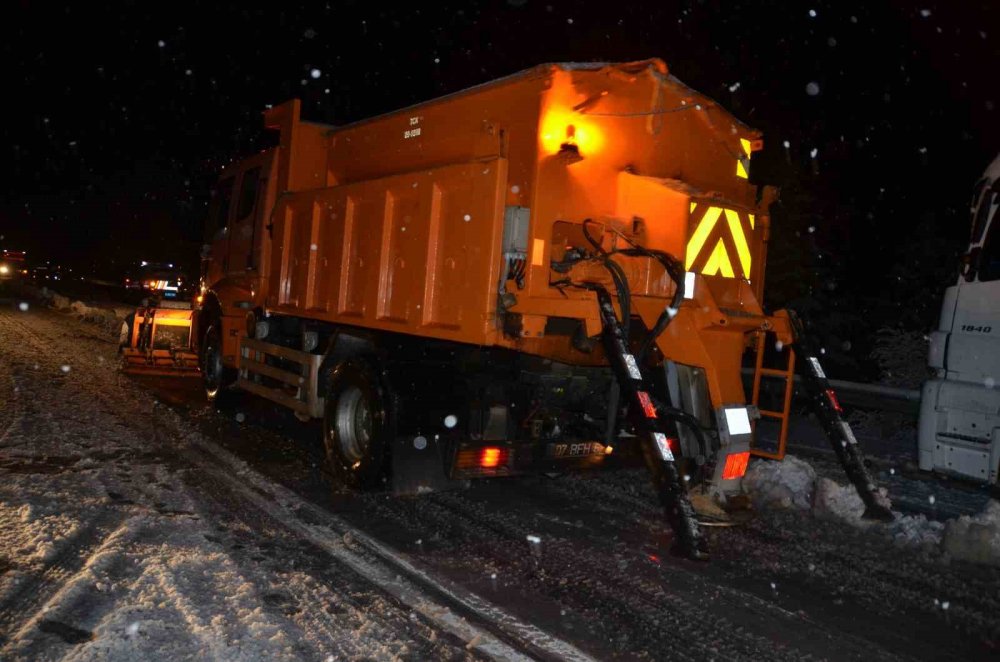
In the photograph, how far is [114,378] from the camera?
12.0 metres

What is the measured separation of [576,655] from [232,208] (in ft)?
26.1

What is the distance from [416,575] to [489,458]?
1.36 metres

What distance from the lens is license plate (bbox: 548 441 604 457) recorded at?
6.15m

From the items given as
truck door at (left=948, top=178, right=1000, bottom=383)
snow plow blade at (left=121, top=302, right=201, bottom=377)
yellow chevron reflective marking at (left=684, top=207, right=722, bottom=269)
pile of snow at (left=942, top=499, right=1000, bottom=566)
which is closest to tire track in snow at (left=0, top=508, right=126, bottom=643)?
yellow chevron reflective marking at (left=684, top=207, right=722, bottom=269)

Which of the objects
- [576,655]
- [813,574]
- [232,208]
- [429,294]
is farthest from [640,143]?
[232,208]

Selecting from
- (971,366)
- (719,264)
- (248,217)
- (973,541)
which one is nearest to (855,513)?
(973,541)

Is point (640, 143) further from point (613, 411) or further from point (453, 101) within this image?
point (613, 411)

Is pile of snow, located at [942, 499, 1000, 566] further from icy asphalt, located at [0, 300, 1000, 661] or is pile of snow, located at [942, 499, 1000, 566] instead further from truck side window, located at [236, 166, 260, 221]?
truck side window, located at [236, 166, 260, 221]

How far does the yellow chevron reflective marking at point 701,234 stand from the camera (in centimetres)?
581

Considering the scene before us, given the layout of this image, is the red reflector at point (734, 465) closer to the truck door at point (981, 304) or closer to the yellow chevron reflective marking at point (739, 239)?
the yellow chevron reflective marking at point (739, 239)

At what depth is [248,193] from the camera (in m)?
9.81

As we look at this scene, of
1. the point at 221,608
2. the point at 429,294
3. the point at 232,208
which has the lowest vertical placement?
the point at 221,608

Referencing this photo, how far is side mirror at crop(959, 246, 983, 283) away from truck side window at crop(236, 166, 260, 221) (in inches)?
290

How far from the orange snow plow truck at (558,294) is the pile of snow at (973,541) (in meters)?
0.57
